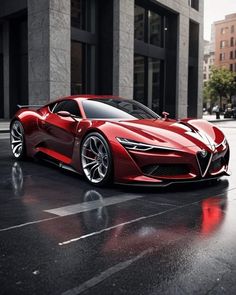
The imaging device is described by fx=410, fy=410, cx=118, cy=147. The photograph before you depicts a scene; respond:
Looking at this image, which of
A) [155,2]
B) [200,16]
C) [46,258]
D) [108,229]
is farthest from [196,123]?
[200,16]

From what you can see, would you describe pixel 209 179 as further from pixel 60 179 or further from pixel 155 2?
pixel 155 2

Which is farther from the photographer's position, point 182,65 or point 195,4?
point 195,4

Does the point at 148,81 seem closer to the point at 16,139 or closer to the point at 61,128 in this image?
the point at 16,139

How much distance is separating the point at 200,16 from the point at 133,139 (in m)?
31.1

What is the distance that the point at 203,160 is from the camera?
16.5 feet

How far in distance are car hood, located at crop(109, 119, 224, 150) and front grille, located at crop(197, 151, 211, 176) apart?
0.44 ft

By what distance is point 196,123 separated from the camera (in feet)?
19.9

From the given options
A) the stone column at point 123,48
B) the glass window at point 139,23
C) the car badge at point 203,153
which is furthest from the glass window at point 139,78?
the car badge at point 203,153

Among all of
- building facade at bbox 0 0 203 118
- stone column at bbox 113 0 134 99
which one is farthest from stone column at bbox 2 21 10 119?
stone column at bbox 113 0 134 99

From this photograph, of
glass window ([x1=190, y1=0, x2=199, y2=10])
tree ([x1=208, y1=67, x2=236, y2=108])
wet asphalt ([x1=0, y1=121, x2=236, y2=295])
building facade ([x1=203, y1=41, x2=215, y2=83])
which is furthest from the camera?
building facade ([x1=203, y1=41, x2=215, y2=83])

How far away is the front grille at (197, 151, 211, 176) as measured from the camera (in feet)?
16.3

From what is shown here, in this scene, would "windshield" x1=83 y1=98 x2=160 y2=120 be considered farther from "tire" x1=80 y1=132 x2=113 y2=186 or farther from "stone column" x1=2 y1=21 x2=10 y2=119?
"stone column" x1=2 y1=21 x2=10 y2=119

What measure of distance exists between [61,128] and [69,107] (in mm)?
421

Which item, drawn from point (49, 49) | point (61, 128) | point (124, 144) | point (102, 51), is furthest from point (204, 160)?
point (102, 51)
